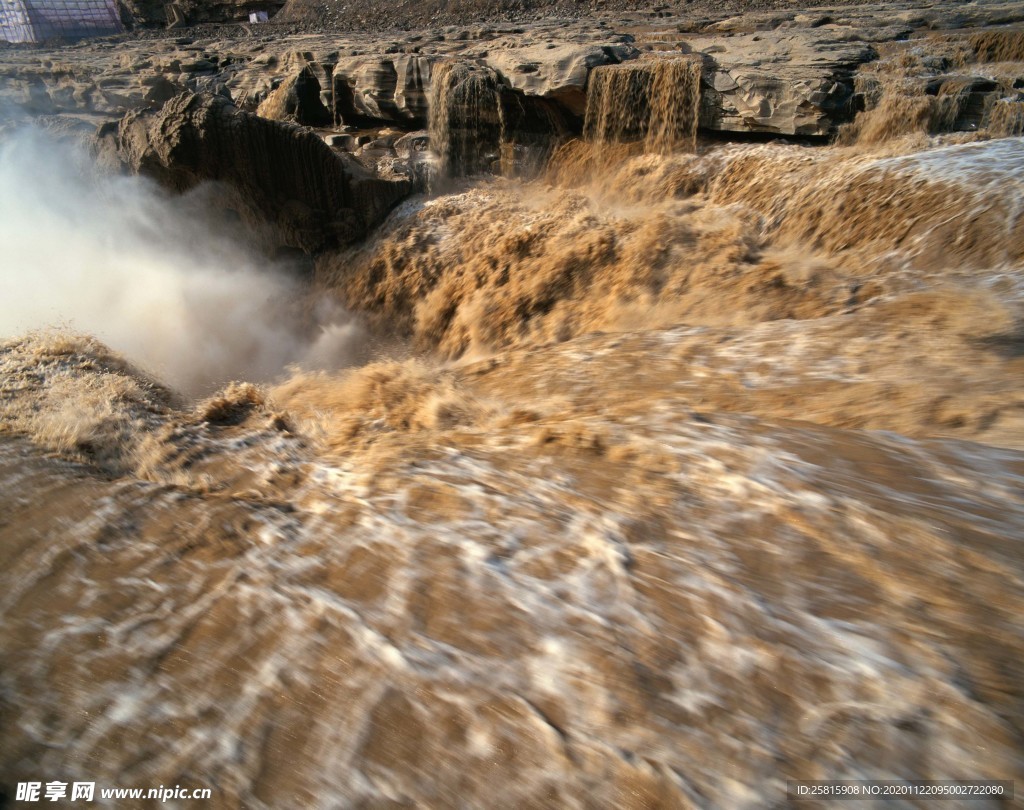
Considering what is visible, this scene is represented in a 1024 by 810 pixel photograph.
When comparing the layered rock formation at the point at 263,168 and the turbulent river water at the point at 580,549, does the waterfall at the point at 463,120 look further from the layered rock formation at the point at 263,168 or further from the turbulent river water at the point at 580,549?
the turbulent river water at the point at 580,549

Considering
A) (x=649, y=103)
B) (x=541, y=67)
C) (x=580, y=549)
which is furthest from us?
(x=541, y=67)

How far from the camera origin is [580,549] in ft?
5.74

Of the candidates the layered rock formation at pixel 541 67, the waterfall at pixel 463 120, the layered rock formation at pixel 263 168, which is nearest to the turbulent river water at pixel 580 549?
the layered rock formation at pixel 541 67

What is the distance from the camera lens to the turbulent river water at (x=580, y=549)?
129 cm

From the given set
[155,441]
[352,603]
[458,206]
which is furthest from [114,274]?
[352,603]

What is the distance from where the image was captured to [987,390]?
2158 millimetres

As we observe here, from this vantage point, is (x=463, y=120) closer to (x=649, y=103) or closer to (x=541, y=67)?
(x=541, y=67)

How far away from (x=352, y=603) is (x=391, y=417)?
1437 mm

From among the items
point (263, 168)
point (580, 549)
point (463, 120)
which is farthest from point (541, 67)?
point (580, 549)

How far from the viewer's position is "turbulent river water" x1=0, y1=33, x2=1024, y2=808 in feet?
4.24

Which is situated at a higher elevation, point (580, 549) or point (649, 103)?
point (649, 103)

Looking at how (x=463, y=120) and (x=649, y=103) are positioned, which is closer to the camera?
(x=649, y=103)

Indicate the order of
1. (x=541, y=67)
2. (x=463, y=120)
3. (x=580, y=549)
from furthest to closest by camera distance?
(x=463, y=120) < (x=541, y=67) < (x=580, y=549)

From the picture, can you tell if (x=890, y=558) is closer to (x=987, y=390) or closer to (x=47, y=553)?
(x=987, y=390)
